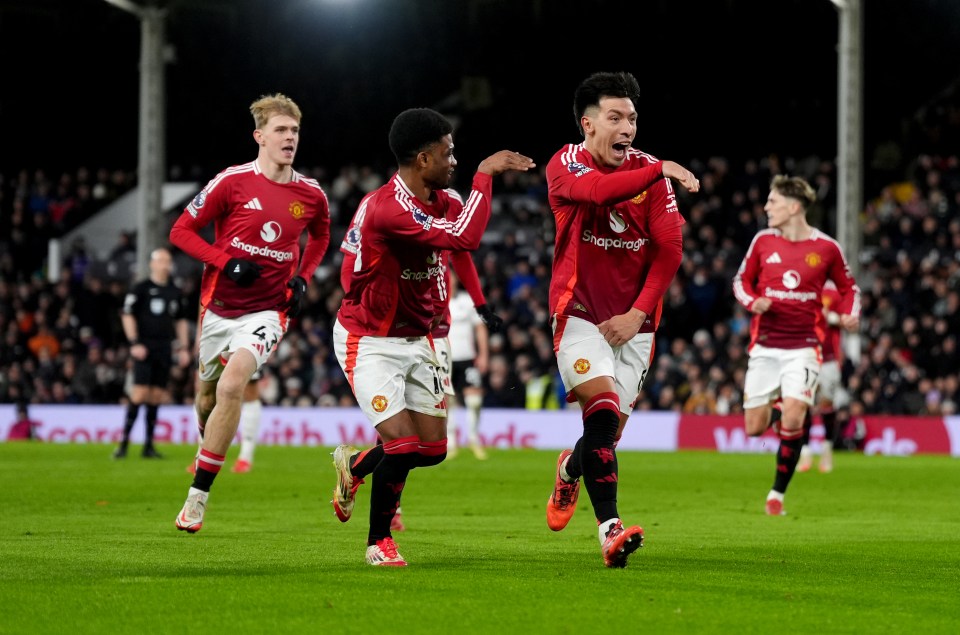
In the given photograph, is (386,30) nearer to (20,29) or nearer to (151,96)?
(20,29)

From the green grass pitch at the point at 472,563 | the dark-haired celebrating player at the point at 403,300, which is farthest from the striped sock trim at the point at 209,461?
the dark-haired celebrating player at the point at 403,300

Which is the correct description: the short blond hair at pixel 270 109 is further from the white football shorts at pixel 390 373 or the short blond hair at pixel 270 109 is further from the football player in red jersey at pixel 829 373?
the football player in red jersey at pixel 829 373

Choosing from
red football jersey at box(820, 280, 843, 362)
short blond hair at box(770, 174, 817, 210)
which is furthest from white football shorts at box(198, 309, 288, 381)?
red football jersey at box(820, 280, 843, 362)

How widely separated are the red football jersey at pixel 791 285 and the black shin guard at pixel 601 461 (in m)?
5.12

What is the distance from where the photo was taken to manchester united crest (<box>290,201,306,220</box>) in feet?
34.8

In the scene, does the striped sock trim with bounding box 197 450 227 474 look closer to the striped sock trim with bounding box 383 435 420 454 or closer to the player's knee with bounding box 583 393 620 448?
the striped sock trim with bounding box 383 435 420 454

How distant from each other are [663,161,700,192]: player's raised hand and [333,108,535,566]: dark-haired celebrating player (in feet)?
2.55

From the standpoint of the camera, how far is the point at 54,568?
24.7 ft

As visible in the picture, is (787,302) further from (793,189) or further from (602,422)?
(602,422)

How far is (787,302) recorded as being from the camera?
12797 mm

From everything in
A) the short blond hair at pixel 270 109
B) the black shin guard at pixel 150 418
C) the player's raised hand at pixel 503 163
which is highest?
the short blond hair at pixel 270 109

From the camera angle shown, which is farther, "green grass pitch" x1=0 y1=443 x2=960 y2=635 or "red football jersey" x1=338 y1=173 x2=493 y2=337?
"red football jersey" x1=338 y1=173 x2=493 y2=337

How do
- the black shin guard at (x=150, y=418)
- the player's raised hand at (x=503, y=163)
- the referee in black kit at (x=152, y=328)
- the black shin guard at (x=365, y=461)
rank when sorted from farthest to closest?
1. the black shin guard at (x=150, y=418)
2. the referee in black kit at (x=152, y=328)
3. the black shin guard at (x=365, y=461)
4. the player's raised hand at (x=503, y=163)

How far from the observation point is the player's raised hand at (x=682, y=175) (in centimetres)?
703
